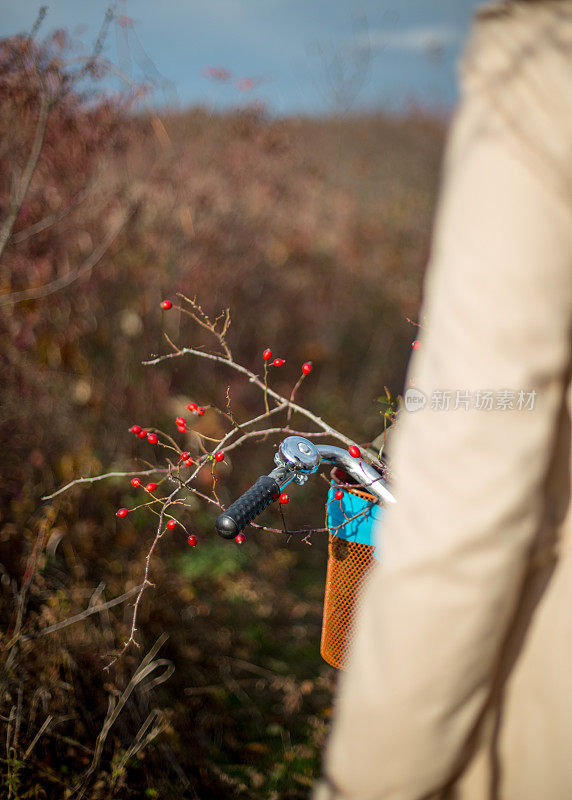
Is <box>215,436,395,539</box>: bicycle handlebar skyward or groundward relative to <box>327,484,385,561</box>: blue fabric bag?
skyward

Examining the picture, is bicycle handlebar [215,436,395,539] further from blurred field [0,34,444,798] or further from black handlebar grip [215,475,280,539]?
blurred field [0,34,444,798]

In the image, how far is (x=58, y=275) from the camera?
4027mm

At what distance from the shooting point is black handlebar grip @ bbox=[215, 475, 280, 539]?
104 cm

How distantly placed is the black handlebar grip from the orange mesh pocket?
0.27m

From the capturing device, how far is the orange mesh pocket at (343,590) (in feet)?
4.25

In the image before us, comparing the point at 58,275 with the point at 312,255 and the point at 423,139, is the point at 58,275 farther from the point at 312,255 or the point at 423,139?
the point at 423,139

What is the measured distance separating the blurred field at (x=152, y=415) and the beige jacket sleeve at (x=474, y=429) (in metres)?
1.23

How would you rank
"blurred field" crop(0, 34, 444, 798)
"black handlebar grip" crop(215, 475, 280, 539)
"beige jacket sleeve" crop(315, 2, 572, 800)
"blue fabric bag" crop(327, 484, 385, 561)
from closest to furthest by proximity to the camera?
"beige jacket sleeve" crop(315, 2, 572, 800)
"black handlebar grip" crop(215, 475, 280, 539)
"blue fabric bag" crop(327, 484, 385, 561)
"blurred field" crop(0, 34, 444, 798)

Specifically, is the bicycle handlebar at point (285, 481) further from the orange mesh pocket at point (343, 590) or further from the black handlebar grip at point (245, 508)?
the orange mesh pocket at point (343, 590)

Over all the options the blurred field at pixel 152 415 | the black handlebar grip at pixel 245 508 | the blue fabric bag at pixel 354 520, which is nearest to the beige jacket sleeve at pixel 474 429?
the black handlebar grip at pixel 245 508

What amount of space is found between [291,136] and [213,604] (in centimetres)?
491

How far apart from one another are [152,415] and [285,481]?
3441 mm

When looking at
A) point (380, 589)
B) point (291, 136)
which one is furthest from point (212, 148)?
point (380, 589)

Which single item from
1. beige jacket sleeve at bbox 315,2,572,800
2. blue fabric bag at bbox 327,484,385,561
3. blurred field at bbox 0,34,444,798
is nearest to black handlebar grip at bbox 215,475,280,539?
blue fabric bag at bbox 327,484,385,561
